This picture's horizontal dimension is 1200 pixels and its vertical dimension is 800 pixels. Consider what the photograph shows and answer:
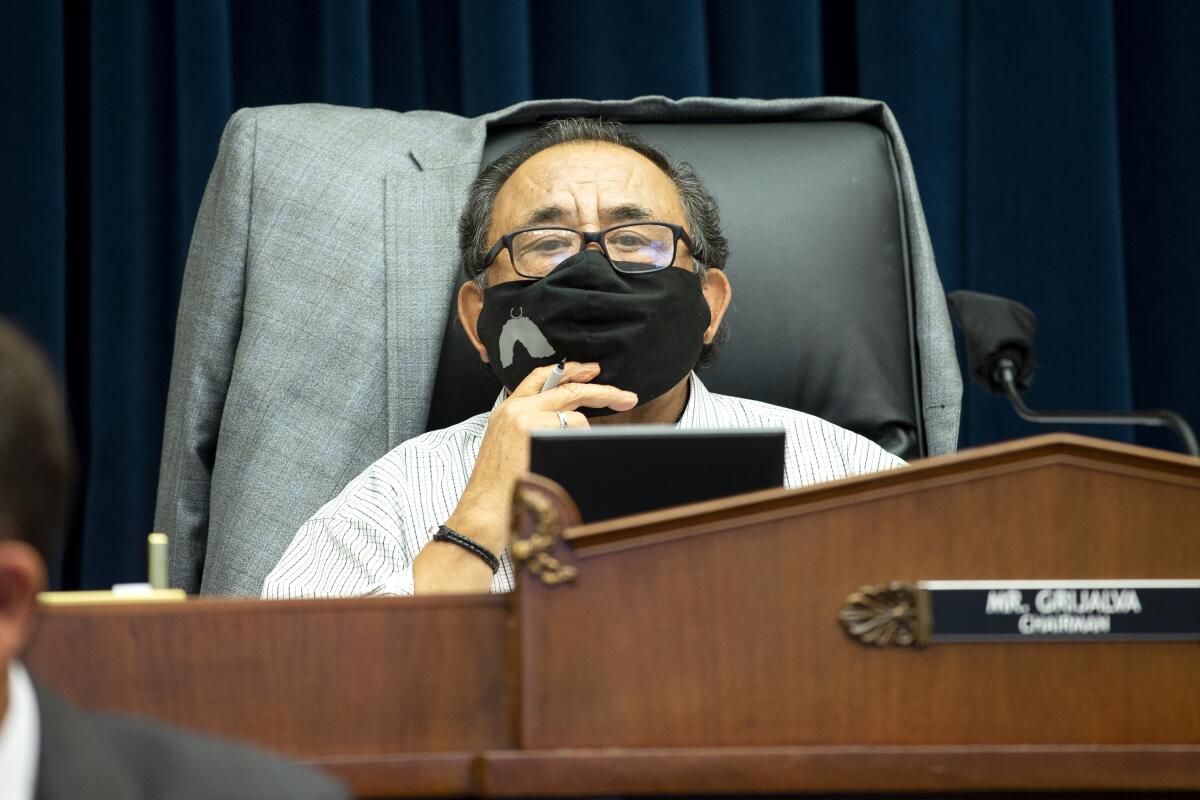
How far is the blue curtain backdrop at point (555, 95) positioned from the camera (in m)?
2.04

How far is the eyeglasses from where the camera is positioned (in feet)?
4.65

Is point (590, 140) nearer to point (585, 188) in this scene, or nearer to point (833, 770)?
point (585, 188)

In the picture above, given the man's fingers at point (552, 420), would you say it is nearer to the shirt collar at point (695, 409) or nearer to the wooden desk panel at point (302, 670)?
the shirt collar at point (695, 409)

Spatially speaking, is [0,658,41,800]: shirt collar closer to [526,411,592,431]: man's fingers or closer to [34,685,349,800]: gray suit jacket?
[34,685,349,800]: gray suit jacket

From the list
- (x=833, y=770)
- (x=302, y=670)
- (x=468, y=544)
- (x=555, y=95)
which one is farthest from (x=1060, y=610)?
(x=555, y=95)

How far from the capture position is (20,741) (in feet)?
1.54

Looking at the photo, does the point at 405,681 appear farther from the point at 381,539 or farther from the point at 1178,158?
the point at 1178,158

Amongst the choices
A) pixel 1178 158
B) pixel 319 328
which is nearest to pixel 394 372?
pixel 319 328

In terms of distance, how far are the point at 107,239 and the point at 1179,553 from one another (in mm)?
1741

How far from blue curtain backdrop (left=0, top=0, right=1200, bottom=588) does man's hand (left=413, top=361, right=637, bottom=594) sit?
2.74 ft

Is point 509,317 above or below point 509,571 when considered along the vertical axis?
above

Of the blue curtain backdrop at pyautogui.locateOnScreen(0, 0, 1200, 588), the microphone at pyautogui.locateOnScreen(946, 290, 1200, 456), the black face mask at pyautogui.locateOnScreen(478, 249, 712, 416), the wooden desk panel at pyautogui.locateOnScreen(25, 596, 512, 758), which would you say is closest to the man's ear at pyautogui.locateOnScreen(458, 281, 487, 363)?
the black face mask at pyautogui.locateOnScreen(478, 249, 712, 416)

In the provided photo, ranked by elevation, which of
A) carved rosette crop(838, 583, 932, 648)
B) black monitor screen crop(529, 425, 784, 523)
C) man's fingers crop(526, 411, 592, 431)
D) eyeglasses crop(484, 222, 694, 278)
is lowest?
carved rosette crop(838, 583, 932, 648)

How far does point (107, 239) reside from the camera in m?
2.05
